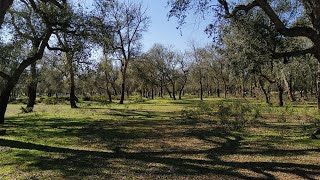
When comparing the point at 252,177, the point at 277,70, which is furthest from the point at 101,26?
the point at 277,70

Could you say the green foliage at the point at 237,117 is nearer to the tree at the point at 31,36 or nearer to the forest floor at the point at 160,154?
the forest floor at the point at 160,154

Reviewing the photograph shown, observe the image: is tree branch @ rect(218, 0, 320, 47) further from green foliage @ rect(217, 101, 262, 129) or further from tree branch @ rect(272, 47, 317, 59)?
green foliage @ rect(217, 101, 262, 129)

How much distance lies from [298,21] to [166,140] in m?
11.3

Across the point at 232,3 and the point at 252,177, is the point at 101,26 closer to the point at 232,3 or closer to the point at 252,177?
the point at 232,3

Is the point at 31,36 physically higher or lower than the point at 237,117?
higher

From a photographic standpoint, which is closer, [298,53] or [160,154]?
[160,154]

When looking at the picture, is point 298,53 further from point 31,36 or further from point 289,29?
point 31,36

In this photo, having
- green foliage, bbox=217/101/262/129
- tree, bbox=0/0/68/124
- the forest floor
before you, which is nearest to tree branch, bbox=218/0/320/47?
the forest floor

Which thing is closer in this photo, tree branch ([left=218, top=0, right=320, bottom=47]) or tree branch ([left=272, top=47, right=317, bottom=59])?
tree branch ([left=218, top=0, right=320, bottom=47])

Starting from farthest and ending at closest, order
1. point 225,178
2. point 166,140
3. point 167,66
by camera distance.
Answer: point 167,66 → point 166,140 → point 225,178

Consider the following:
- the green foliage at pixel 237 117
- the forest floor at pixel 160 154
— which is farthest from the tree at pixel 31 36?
the green foliage at pixel 237 117

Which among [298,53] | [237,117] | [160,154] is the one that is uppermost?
[298,53]

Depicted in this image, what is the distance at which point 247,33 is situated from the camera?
57.8 feet

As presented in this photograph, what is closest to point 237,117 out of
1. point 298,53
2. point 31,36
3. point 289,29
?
point 298,53
